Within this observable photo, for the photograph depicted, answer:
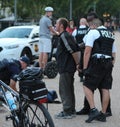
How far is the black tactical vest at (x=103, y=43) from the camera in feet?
25.1

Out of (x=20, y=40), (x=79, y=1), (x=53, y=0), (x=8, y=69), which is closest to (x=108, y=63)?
(x=8, y=69)

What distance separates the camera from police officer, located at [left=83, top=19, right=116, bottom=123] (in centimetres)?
765

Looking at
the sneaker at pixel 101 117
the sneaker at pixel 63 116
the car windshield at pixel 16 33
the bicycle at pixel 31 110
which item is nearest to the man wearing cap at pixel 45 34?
the car windshield at pixel 16 33

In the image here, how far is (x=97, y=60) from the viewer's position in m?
7.68

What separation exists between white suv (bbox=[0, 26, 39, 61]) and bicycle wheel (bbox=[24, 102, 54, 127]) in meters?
10.5

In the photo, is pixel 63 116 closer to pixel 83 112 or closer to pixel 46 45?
pixel 83 112

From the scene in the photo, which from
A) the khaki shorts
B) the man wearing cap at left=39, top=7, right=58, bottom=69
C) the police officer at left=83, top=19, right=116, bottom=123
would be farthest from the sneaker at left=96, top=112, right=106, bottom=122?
the khaki shorts

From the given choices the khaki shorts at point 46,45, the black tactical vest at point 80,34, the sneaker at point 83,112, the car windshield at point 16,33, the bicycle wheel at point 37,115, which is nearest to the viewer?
the bicycle wheel at point 37,115

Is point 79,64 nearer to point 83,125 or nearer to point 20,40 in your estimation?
point 83,125

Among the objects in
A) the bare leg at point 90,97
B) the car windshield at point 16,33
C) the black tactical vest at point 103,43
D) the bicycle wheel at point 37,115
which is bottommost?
the car windshield at point 16,33

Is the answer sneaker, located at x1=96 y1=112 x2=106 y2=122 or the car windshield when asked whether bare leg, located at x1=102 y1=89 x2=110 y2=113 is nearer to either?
sneaker, located at x1=96 y1=112 x2=106 y2=122

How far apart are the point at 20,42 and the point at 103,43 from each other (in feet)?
32.1

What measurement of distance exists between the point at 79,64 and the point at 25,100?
245cm

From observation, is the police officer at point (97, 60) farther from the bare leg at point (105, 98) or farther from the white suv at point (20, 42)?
the white suv at point (20, 42)
